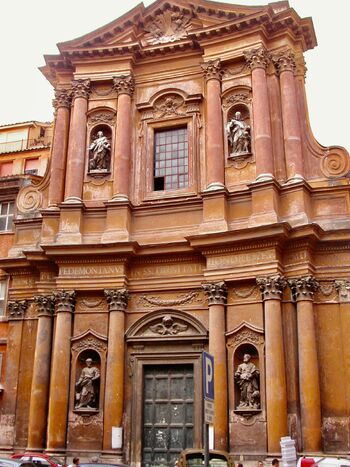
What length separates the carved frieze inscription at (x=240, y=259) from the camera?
1731 cm

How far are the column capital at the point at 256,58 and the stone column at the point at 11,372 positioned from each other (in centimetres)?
1022

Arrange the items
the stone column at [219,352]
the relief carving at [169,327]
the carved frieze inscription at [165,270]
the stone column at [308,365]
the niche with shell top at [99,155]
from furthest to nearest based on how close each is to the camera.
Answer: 1. the niche with shell top at [99,155]
2. the carved frieze inscription at [165,270]
3. the relief carving at [169,327]
4. the stone column at [219,352]
5. the stone column at [308,365]

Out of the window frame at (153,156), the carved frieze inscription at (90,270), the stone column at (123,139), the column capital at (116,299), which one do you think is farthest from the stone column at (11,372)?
the window frame at (153,156)

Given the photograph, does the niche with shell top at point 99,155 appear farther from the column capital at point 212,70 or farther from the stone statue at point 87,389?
the stone statue at point 87,389

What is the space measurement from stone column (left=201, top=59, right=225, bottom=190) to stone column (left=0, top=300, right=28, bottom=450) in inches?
282

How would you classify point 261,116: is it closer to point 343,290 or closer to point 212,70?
point 212,70

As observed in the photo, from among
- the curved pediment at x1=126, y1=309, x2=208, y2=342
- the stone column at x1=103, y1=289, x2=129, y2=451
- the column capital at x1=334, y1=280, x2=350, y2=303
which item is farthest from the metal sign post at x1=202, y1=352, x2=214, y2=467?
the stone column at x1=103, y1=289, x2=129, y2=451

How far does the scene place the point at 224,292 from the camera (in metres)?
17.7

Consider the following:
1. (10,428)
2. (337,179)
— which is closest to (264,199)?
(337,179)

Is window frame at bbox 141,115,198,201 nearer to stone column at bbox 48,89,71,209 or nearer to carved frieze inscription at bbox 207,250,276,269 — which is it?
carved frieze inscription at bbox 207,250,276,269

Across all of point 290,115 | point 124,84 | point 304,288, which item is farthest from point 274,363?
point 124,84

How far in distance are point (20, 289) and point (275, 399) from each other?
897cm

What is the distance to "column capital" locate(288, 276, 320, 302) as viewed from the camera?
16844 mm

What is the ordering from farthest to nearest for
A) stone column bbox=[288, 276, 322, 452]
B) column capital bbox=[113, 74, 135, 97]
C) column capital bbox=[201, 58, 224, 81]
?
column capital bbox=[113, 74, 135, 97] → column capital bbox=[201, 58, 224, 81] → stone column bbox=[288, 276, 322, 452]
